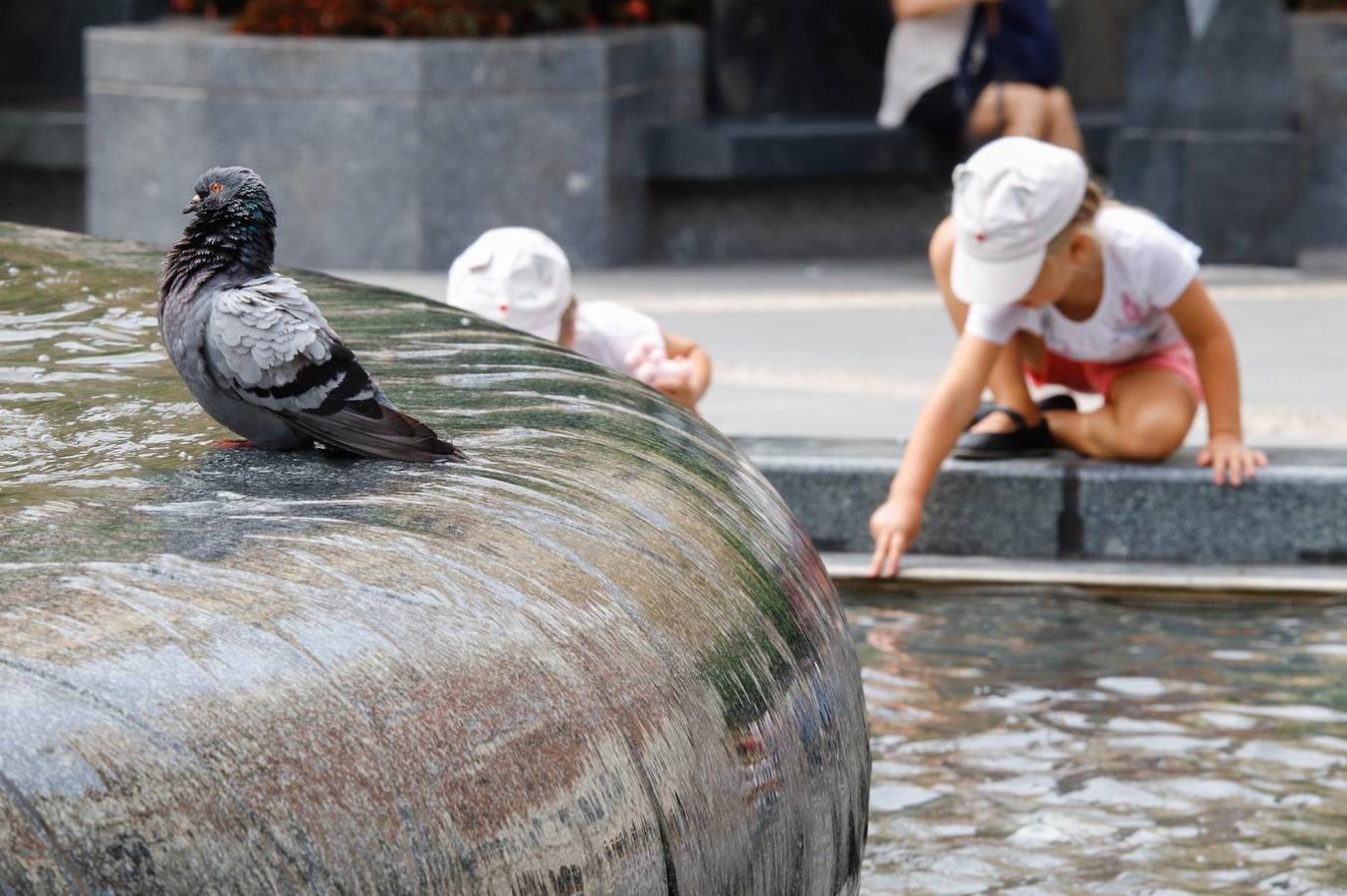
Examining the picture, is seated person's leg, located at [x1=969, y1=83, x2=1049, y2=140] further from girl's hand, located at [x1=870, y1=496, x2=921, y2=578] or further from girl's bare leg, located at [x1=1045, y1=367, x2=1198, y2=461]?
girl's hand, located at [x1=870, y1=496, x2=921, y2=578]

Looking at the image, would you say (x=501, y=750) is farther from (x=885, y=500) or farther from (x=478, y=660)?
(x=885, y=500)

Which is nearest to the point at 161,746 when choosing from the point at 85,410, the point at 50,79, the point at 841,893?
the point at 85,410

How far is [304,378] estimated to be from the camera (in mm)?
2268

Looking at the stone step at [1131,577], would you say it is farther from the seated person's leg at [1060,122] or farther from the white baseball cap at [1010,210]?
the seated person's leg at [1060,122]

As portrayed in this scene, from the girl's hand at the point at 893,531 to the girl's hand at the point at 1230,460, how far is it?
712 mm

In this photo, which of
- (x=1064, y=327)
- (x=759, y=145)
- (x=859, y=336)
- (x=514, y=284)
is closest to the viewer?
(x=514, y=284)

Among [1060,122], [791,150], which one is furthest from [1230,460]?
[791,150]

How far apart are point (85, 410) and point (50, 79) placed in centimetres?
1053

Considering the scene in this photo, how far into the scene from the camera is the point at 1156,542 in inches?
199

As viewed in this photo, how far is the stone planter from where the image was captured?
9.18 metres

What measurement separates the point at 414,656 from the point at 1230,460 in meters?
3.43

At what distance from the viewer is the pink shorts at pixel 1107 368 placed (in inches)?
207

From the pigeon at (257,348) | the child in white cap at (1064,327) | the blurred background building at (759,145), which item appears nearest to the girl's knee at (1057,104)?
the blurred background building at (759,145)

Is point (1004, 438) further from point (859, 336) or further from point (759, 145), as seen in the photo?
point (759, 145)
